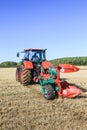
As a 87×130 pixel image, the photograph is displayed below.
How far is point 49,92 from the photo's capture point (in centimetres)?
1296

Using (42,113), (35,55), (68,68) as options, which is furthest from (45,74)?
(42,113)

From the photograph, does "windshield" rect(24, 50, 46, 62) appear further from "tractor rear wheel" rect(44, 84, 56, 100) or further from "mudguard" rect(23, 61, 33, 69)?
"tractor rear wheel" rect(44, 84, 56, 100)

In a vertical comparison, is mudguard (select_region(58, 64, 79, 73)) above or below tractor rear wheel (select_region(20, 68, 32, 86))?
above

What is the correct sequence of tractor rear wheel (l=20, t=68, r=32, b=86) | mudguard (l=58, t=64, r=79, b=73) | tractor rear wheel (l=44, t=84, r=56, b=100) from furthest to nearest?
tractor rear wheel (l=20, t=68, r=32, b=86) → mudguard (l=58, t=64, r=79, b=73) → tractor rear wheel (l=44, t=84, r=56, b=100)

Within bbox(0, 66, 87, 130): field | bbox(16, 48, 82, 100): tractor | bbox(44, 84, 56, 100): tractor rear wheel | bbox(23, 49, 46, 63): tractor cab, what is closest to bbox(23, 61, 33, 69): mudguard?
bbox(16, 48, 82, 100): tractor

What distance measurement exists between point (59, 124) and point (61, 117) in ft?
1.56

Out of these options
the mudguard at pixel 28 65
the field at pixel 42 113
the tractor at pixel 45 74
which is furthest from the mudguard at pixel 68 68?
the mudguard at pixel 28 65

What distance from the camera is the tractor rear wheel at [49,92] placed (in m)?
12.9

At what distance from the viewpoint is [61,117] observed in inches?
414

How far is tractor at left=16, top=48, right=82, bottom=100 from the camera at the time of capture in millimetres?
13039

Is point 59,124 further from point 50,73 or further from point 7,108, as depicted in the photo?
point 50,73

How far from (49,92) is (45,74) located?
2.45 metres

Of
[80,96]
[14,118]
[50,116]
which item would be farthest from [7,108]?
[80,96]

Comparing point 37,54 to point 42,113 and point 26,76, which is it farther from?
point 42,113
